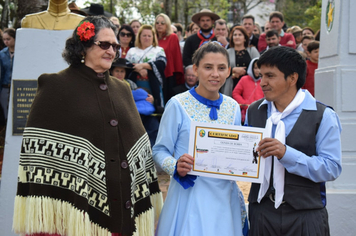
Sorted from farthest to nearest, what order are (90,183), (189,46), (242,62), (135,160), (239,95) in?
1. (189,46)
2. (242,62)
3. (239,95)
4. (135,160)
5. (90,183)

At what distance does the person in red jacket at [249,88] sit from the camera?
717 cm

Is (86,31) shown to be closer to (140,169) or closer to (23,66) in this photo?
(140,169)

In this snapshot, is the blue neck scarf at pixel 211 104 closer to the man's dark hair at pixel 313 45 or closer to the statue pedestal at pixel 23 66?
the statue pedestal at pixel 23 66

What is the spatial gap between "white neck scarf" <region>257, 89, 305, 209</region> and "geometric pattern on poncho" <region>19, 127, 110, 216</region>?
1301mm

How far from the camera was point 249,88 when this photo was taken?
7.24m

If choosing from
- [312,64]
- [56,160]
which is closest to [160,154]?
[56,160]

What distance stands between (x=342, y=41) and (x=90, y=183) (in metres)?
3.80

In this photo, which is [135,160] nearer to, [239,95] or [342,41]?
[342,41]

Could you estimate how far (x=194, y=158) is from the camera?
2988 mm

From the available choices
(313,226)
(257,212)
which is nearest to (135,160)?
(257,212)

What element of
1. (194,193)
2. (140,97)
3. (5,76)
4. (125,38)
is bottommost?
(194,193)

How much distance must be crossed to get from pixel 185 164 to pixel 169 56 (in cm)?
554

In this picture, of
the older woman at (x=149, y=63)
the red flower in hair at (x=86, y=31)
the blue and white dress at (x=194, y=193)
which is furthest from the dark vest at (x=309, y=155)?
the older woman at (x=149, y=63)

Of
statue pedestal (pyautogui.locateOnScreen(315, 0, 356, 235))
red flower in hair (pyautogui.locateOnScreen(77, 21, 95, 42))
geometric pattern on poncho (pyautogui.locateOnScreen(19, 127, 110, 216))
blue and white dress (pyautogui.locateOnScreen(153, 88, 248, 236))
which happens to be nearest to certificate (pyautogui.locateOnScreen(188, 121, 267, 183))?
blue and white dress (pyautogui.locateOnScreen(153, 88, 248, 236))
